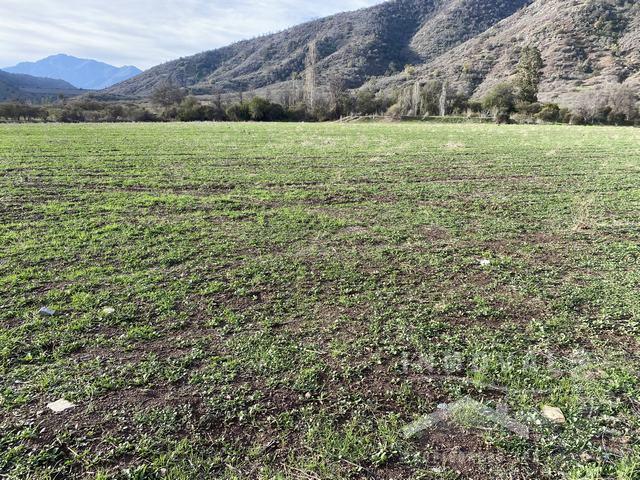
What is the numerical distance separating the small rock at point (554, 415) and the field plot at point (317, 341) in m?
0.04

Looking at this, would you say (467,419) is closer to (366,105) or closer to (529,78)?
(366,105)

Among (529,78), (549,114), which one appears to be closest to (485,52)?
(529,78)

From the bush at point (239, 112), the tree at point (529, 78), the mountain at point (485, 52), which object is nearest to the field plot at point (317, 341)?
the bush at point (239, 112)

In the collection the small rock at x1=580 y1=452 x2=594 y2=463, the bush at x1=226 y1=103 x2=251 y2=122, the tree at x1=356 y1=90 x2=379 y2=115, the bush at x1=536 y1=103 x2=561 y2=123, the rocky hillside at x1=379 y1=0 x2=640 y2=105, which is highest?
the rocky hillside at x1=379 y1=0 x2=640 y2=105

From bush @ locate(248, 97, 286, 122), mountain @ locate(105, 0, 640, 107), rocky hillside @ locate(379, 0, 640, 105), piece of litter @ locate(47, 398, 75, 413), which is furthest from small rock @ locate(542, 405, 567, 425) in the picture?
rocky hillside @ locate(379, 0, 640, 105)

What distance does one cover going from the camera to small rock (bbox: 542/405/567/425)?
3.35m

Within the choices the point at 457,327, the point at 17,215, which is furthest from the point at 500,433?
the point at 17,215

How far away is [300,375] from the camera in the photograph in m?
3.88

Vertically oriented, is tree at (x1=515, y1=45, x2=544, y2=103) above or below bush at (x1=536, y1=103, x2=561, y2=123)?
above

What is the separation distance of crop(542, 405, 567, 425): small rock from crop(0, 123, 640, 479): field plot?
1.5 inches

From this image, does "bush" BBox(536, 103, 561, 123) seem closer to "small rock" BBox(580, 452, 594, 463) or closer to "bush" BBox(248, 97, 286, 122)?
"bush" BBox(248, 97, 286, 122)

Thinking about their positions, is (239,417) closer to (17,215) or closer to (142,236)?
(142,236)

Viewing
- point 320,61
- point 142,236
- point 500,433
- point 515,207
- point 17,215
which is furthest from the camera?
point 320,61

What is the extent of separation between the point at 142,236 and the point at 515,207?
29.8ft
